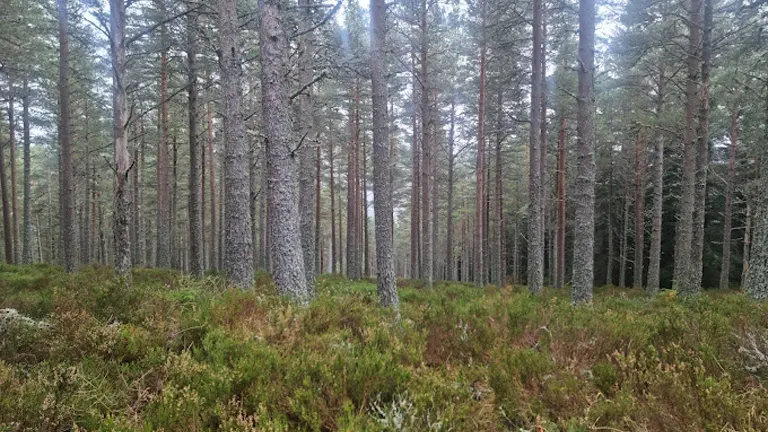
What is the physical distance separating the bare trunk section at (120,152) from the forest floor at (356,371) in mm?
3517

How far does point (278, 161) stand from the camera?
7.04 metres

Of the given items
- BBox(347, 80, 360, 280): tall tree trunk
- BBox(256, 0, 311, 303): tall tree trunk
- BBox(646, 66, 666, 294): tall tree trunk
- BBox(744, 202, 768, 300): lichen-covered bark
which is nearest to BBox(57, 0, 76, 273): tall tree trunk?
BBox(256, 0, 311, 303): tall tree trunk

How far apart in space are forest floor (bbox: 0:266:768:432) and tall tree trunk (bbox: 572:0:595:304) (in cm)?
324

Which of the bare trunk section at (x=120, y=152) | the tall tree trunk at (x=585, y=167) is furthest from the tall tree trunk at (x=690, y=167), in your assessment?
the bare trunk section at (x=120, y=152)

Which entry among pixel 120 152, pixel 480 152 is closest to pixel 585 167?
pixel 120 152

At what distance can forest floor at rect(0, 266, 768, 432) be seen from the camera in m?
2.96

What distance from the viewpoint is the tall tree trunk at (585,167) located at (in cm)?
870

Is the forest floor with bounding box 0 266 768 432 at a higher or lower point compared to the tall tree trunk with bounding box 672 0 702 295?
lower

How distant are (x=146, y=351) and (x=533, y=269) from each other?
1136cm

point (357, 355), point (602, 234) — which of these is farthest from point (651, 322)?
point (602, 234)

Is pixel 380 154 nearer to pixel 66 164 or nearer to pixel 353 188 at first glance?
pixel 66 164

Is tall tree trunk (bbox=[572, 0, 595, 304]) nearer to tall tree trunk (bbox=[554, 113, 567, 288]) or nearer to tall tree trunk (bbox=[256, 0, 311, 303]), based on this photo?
tall tree trunk (bbox=[256, 0, 311, 303])

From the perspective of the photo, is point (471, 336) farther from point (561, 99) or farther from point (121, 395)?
point (561, 99)

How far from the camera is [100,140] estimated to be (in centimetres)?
2827
